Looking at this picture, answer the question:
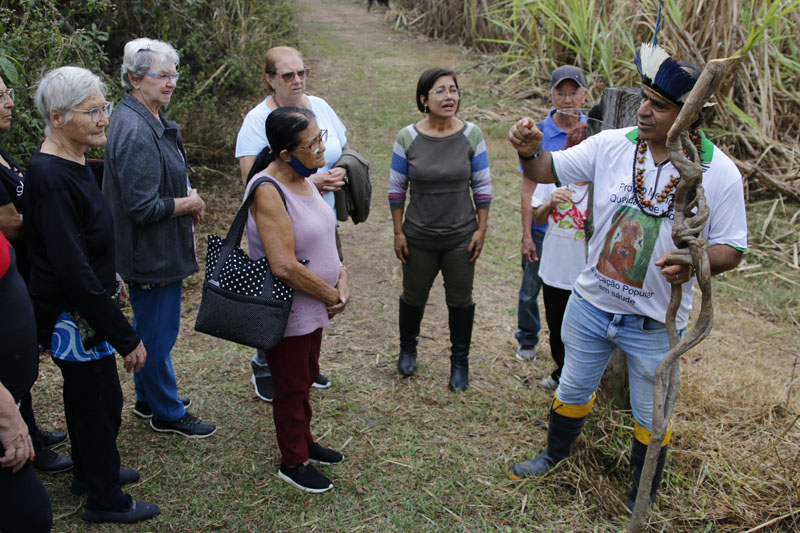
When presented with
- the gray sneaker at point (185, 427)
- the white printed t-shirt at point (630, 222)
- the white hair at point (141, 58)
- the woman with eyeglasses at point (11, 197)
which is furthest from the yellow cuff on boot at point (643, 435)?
the white hair at point (141, 58)

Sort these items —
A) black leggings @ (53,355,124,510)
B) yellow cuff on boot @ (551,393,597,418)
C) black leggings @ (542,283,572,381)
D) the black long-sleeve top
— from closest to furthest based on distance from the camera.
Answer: the black long-sleeve top, black leggings @ (53,355,124,510), yellow cuff on boot @ (551,393,597,418), black leggings @ (542,283,572,381)

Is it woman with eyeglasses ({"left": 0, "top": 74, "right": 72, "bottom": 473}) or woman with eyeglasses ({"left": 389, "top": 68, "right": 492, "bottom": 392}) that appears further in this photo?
woman with eyeglasses ({"left": 389, "top": 68, "right": 492, "bottom": 392})

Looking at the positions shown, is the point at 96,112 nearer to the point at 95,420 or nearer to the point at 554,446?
the point at 95,420

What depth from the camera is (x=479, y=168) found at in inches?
139

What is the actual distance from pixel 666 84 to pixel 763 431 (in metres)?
2.01

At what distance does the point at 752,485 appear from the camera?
279 centimetres

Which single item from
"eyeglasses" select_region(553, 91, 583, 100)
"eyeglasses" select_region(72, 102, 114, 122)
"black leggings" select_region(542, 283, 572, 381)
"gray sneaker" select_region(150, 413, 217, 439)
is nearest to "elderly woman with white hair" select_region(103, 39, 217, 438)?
"gray sneaker" select_region(150, 413, 217, 439)

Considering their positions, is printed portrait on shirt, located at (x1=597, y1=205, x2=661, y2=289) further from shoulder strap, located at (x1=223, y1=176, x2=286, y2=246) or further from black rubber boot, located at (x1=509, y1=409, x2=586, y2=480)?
shoulder strap, located at (x1=223, y1=176, x2=286, y2=246)

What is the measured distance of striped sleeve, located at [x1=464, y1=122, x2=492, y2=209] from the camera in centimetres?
350

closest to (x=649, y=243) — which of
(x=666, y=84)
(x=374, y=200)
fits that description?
(x=666, y=84)

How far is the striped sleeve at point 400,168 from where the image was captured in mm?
3486

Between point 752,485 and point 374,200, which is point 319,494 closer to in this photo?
point 752,485

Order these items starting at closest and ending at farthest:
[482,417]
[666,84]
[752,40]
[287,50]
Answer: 1. [666,84]
2. [287,50]
3. [482,417]
4. [752,40]

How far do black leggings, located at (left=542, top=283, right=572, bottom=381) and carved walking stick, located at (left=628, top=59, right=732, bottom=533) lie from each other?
1422 mm
